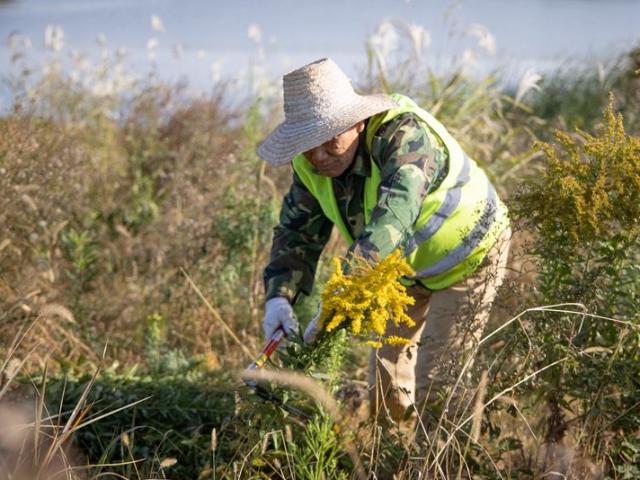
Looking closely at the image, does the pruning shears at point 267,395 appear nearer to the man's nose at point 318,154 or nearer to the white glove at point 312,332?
the white glove at point 312,332

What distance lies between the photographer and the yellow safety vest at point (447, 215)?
10.8 feet

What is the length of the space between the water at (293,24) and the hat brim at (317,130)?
9.16m

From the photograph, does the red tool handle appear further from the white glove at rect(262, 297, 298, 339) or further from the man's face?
the man's face

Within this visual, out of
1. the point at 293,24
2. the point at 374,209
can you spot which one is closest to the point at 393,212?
the point at 374,209

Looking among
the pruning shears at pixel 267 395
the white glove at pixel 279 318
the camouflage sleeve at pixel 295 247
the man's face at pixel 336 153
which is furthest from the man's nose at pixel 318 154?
the pruning shears at pixel 267 395

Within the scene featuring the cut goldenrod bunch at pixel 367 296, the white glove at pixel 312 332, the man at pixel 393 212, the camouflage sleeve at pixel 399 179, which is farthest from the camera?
the man at pixel 393 212

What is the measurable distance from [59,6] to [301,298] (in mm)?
17278

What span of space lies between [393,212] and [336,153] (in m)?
0.40

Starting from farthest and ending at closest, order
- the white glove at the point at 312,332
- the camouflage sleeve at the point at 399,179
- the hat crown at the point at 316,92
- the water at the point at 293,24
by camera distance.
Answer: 1. the water at the point at 293,24
2. the hat crown at the point at 316,92
3. the camouflage sleeve at the point at 399,179
4. the white glove at the point at 312,332

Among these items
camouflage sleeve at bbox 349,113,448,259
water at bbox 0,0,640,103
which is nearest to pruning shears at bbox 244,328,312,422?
camouflage sleeve at bbox 349,113,448,259

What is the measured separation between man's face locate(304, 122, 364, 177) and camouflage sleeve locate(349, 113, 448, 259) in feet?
0.32

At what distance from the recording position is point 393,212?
2900 mm

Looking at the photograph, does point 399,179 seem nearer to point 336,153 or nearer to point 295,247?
point 336,153

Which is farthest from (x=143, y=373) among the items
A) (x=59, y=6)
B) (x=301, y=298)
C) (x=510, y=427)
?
(x=59, y=6)
